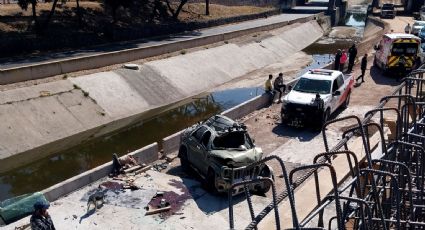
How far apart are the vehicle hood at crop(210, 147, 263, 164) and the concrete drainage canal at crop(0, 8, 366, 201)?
26.6 feet

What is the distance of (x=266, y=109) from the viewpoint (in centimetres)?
2306

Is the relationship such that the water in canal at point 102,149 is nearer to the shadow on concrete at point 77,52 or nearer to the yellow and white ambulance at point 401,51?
the yellow and white ambulance at point 401,51

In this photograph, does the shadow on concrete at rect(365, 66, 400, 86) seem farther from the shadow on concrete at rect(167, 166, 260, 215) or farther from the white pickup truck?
the shadow on concrete at rect(167, 166, 260, 215)

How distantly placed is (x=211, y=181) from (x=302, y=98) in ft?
24.6

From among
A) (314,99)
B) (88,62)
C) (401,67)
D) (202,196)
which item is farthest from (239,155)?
(88,62)

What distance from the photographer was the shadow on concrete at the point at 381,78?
27094 millimetres

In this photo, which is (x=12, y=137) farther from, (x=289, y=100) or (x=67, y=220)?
(x=289, y=100)

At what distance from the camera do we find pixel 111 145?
74.6ft

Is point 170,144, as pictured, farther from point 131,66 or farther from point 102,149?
point 131,66

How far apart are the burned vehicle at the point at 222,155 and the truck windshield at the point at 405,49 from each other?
1623 cm

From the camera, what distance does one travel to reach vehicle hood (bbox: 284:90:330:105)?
19578 mm

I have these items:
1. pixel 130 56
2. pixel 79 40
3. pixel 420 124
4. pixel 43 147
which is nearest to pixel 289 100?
pixel 420 124

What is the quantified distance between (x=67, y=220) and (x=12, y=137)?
10.2 meters

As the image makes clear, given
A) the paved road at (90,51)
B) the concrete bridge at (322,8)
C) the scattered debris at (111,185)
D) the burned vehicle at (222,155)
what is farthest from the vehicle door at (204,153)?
the concrete bridge at (322,8)
